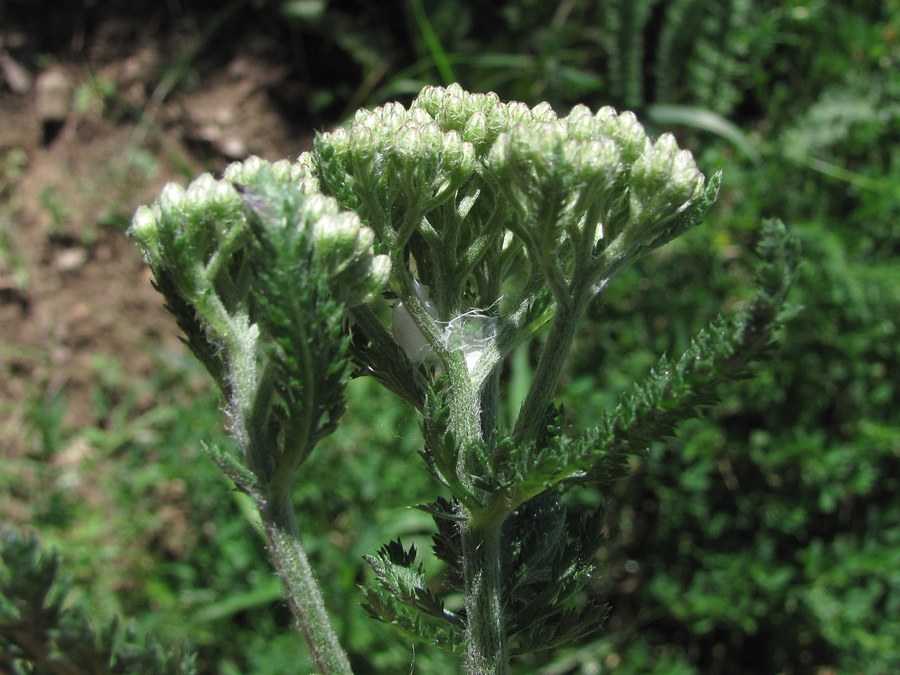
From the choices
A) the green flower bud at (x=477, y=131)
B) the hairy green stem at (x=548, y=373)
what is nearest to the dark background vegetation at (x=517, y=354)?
the hairy green stem at (x=548, y=373)

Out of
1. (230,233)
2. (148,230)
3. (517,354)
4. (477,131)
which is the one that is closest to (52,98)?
(517,354)

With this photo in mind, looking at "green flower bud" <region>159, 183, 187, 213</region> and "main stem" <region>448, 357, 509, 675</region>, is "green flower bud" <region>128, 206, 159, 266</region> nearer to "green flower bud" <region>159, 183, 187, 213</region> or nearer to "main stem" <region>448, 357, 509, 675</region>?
"green flower bud" <region>159, 183, 187, 213</region>

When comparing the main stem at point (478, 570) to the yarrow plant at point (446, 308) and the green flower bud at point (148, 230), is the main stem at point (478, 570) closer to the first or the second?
the yarrow plant at point (446, 308)

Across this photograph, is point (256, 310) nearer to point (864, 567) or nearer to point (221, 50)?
point (864, 567)

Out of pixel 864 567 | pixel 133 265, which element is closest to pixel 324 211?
pixel 864 567

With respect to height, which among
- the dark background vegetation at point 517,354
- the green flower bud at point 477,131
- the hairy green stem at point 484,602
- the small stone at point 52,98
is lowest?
the hairy green stem at point 484,602

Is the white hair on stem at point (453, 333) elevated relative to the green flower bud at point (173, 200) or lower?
lower
